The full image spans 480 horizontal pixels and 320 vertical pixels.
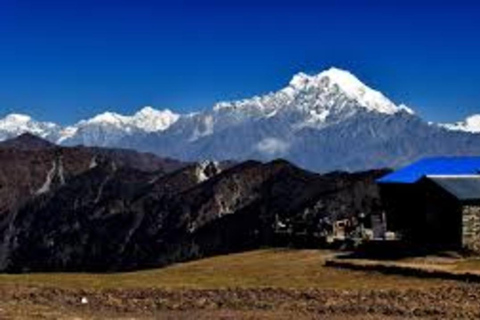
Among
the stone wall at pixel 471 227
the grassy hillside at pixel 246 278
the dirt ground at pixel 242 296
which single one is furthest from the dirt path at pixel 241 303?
the stone wall at pixel 471 227

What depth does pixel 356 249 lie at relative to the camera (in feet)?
242

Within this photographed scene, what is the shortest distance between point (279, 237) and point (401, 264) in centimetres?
2422

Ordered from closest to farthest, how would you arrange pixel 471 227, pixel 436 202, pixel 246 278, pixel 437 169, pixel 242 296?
pixel 242 296
pixel 246 278
pixel 471 227
pixel 436 202
pixel 437 169

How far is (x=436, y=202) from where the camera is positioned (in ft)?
242

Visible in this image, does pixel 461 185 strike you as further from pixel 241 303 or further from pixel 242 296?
pixel 241 303

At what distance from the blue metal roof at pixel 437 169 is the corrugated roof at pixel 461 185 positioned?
7.17ft

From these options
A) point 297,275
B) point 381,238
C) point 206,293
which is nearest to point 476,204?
point 381,238

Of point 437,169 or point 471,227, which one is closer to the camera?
point 471,227

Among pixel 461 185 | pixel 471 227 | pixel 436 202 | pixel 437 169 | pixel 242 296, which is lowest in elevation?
pixel 242 296

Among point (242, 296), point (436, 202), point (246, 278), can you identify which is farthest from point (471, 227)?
point (242, 296)

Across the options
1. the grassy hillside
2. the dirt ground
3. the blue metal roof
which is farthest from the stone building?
the dirt ground

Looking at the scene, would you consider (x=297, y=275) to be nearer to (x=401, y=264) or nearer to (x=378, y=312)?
(x=401, y=264)

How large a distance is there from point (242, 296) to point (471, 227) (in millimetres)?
23934

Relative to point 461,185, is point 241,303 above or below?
below
